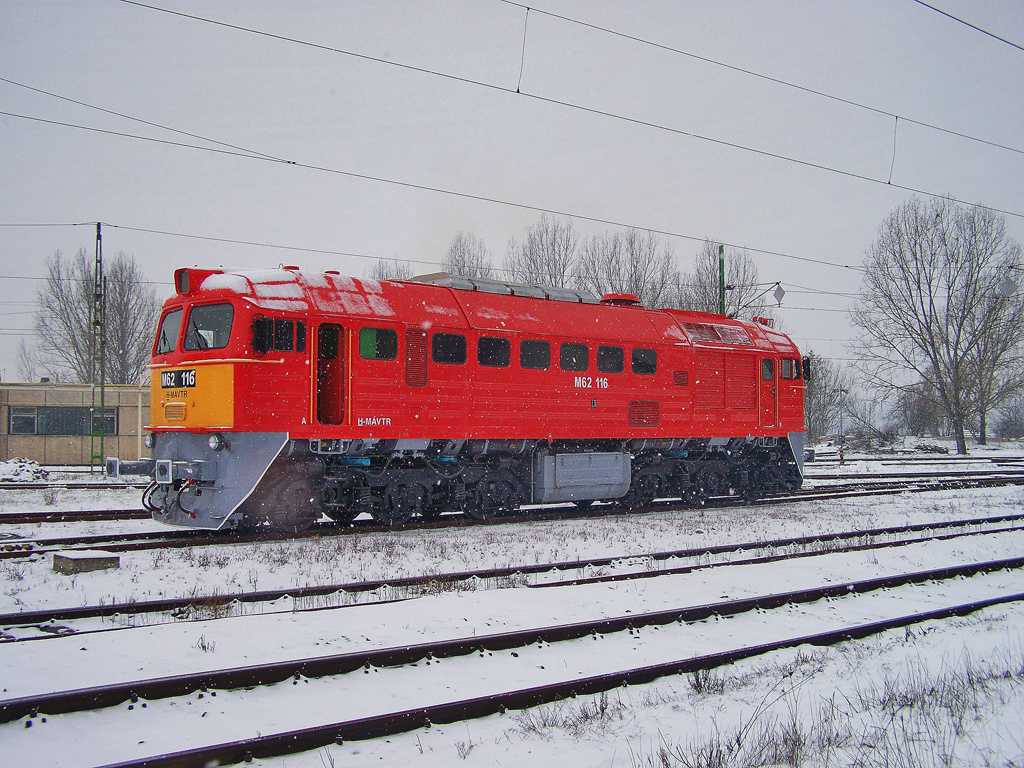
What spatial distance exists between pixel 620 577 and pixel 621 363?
300 inches

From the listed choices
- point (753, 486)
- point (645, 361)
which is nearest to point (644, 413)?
point (645, 361)

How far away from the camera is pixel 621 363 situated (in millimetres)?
16047

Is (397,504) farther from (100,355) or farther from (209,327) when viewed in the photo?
(100,355)

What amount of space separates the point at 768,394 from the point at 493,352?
8541 mm

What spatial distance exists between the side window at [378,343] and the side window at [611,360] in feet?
15.7

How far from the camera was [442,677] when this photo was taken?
18.4 feet

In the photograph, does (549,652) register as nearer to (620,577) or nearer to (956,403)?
(620,577)

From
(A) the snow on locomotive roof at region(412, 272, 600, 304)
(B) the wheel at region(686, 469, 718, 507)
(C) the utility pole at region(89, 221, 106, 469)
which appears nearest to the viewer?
(A) the snow on locomotive roof at region(412, 272, 600, 304)

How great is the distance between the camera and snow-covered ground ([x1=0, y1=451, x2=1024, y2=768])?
4.40m

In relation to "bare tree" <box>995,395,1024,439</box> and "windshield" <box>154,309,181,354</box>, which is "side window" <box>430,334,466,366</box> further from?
"bare tree" <box>995,395,1024,439</box>

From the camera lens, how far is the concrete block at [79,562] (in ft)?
30.2

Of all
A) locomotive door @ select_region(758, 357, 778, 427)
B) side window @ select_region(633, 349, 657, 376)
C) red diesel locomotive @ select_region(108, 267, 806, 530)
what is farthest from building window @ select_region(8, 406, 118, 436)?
locomotive door @ select_region(758, 357, 778, 427)

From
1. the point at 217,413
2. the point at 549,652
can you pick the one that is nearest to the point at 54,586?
the point at 217,413

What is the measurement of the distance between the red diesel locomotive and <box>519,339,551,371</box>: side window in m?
0.03
